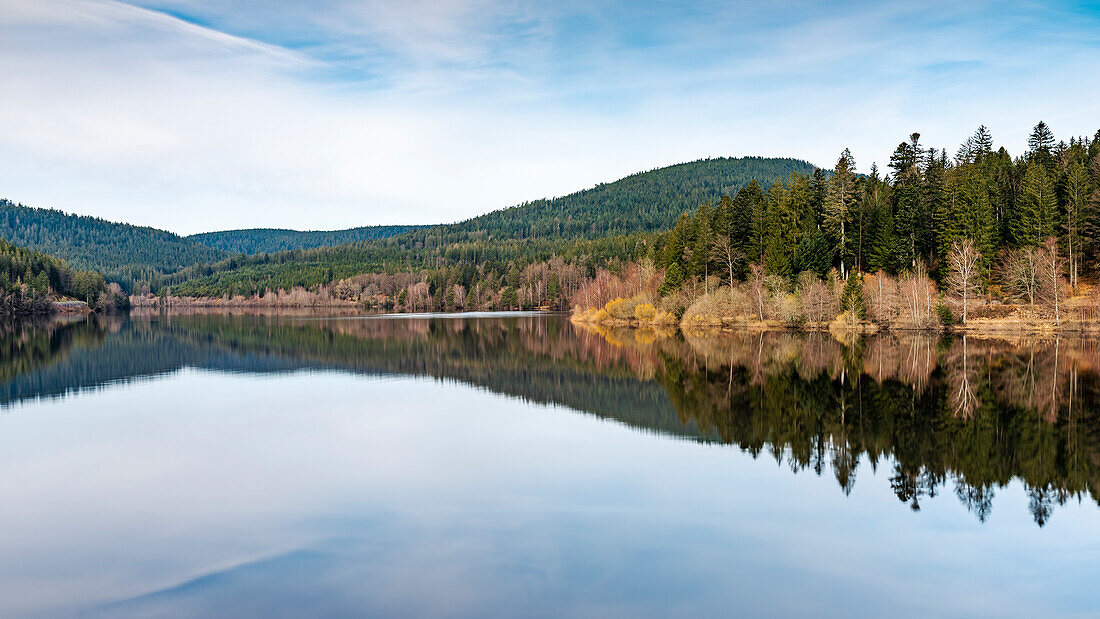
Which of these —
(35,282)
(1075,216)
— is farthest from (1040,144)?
(35,282)

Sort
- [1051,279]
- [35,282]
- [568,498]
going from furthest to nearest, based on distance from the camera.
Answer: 1. [35,282]
2. [1051,279]
3. [568,498]

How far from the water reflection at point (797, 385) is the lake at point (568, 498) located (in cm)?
18

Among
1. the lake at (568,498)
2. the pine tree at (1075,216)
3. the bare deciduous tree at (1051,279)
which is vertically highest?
the pine tree at (1075,216)

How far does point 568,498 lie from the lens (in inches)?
623

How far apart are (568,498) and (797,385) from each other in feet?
59.7

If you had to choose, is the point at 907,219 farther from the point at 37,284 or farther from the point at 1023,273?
the point at 37,284

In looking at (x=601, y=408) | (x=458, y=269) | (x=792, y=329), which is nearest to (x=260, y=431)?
(x=601, y=408)

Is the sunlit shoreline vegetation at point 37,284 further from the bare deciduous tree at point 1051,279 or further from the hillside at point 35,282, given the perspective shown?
the bare deciduous tree at point 1051,279

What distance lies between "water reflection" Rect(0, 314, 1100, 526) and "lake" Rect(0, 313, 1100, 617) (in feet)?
0.60

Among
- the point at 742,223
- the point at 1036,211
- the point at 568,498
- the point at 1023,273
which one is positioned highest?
the point at 742,223

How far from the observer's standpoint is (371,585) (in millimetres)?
11055

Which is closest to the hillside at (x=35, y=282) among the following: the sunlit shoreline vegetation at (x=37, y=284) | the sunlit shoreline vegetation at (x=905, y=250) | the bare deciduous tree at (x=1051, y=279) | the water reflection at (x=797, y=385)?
the sunlit shoreline vegetation at (x=37, y=284)

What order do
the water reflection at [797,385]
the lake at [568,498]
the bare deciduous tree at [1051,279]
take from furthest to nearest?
the bare deciduous tree at [1051,279] → the water reflection at [797,385] → the lake at [568,498]

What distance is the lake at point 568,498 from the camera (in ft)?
35.6
